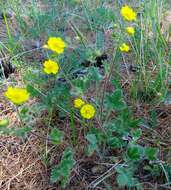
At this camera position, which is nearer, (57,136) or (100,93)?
(57,136)

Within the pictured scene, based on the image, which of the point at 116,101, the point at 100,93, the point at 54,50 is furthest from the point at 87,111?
the point at 100,93

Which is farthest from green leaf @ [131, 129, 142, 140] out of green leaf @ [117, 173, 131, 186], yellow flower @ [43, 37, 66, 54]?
yellow flower @ [43, 37, 66, 54]

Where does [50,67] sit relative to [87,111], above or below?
above

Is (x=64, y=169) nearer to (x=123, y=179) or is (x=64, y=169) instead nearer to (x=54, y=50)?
(x=123, y=179)

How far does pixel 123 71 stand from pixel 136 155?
658mm

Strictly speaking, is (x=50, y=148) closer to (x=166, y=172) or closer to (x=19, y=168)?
(x=19, y=168)

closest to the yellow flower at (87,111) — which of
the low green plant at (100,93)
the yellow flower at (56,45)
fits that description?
the low green plant at (100,93)

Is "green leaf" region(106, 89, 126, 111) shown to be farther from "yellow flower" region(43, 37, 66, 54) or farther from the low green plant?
"yellow flower" region(43, 37, 66, 54)

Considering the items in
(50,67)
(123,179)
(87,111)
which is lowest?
(123,179)

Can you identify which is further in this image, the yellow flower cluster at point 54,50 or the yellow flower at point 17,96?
the yellow flower cluster at point 54,50

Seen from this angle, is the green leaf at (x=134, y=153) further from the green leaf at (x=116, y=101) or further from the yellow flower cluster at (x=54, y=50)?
the yellow flower cluster at (x=54, y=50)

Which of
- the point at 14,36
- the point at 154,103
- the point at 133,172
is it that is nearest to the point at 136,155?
the point at 133,172

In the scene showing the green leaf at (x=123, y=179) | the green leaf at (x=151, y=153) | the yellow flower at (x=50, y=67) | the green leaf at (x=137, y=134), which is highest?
the yellow flower at (x=50, y=67)

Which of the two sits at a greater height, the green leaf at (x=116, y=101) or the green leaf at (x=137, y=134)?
the green leaf at (x=116, y=101)
